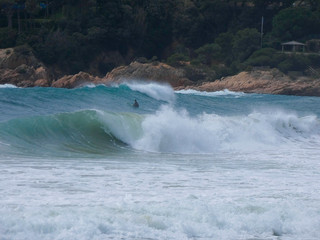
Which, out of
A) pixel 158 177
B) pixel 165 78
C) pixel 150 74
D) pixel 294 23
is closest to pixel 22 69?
pixel 150 74

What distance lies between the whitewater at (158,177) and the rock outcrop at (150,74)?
26.4 m

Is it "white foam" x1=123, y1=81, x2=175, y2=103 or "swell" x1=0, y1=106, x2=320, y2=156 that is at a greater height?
"white foam" x1=123, y1=81, x2=175, y2=103

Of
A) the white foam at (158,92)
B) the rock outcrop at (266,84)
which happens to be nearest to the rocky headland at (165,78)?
the rock outcrop at (266,84)

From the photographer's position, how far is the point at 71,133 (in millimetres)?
12930

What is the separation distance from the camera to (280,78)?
43781 mm

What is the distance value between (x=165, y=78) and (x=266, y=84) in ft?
24.8

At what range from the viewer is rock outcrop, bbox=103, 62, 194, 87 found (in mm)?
43562

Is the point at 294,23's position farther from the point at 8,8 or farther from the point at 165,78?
the point at 8,8

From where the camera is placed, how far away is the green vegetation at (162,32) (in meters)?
47.4

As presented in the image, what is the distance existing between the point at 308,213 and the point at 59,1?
1828 inches

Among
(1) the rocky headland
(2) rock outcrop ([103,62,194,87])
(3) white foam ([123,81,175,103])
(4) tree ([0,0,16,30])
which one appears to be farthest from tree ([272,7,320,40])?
(3) white foam ([123,81,175,103])

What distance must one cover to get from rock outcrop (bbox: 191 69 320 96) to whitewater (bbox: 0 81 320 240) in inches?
958

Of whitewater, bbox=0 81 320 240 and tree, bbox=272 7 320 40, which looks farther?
tree, bbox=272 7 320 40

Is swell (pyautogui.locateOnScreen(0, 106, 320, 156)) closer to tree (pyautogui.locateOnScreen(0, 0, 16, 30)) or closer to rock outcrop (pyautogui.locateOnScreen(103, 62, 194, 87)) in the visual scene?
rock outcrop (pyautogui.locateOnScreen(103, 62, 194, 87))
